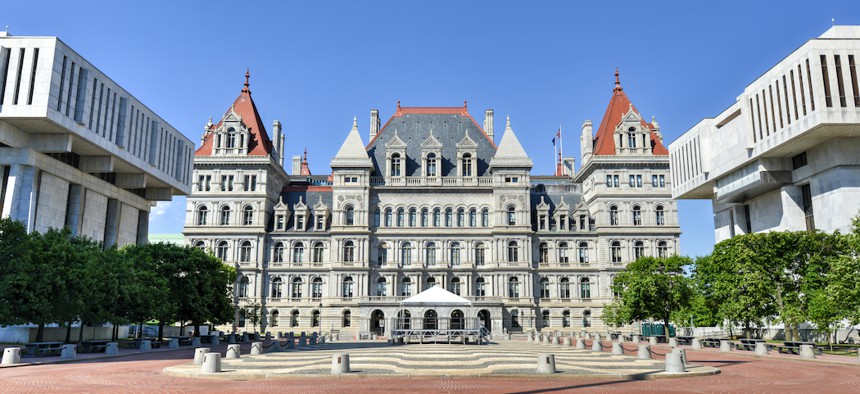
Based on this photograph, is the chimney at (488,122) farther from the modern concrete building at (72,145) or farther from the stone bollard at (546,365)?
the stone bollard at (546,365)

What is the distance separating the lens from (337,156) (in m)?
78.4

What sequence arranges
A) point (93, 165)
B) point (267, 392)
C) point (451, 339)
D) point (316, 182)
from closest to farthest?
1. point (267, 392)
2. point (451, 339)
3. point (93, 165)
4. point (316, 182)

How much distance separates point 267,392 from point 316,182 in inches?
3157

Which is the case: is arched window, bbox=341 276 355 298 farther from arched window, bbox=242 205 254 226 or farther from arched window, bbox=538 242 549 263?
arched window, bbox=538 242 549 263

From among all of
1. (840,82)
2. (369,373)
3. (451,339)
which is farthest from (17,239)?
(840,82)

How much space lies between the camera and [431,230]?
255ft

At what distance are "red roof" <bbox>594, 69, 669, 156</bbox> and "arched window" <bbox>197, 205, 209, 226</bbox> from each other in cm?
4828

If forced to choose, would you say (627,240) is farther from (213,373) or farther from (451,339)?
(213,373)

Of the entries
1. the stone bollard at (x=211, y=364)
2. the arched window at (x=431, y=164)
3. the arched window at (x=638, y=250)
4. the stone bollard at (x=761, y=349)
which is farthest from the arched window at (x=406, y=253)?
the stone bollard at (x=211, y=364)

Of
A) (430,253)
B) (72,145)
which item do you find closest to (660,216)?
(430,253)

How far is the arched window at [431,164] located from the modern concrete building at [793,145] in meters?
30.2

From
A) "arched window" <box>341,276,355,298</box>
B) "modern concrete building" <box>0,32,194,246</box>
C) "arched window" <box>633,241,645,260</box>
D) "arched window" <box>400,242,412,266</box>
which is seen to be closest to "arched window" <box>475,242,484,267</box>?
"arched window" <box>400,242,412,266</box>

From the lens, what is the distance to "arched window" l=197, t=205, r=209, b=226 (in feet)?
255

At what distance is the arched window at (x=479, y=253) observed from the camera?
77938 mm
